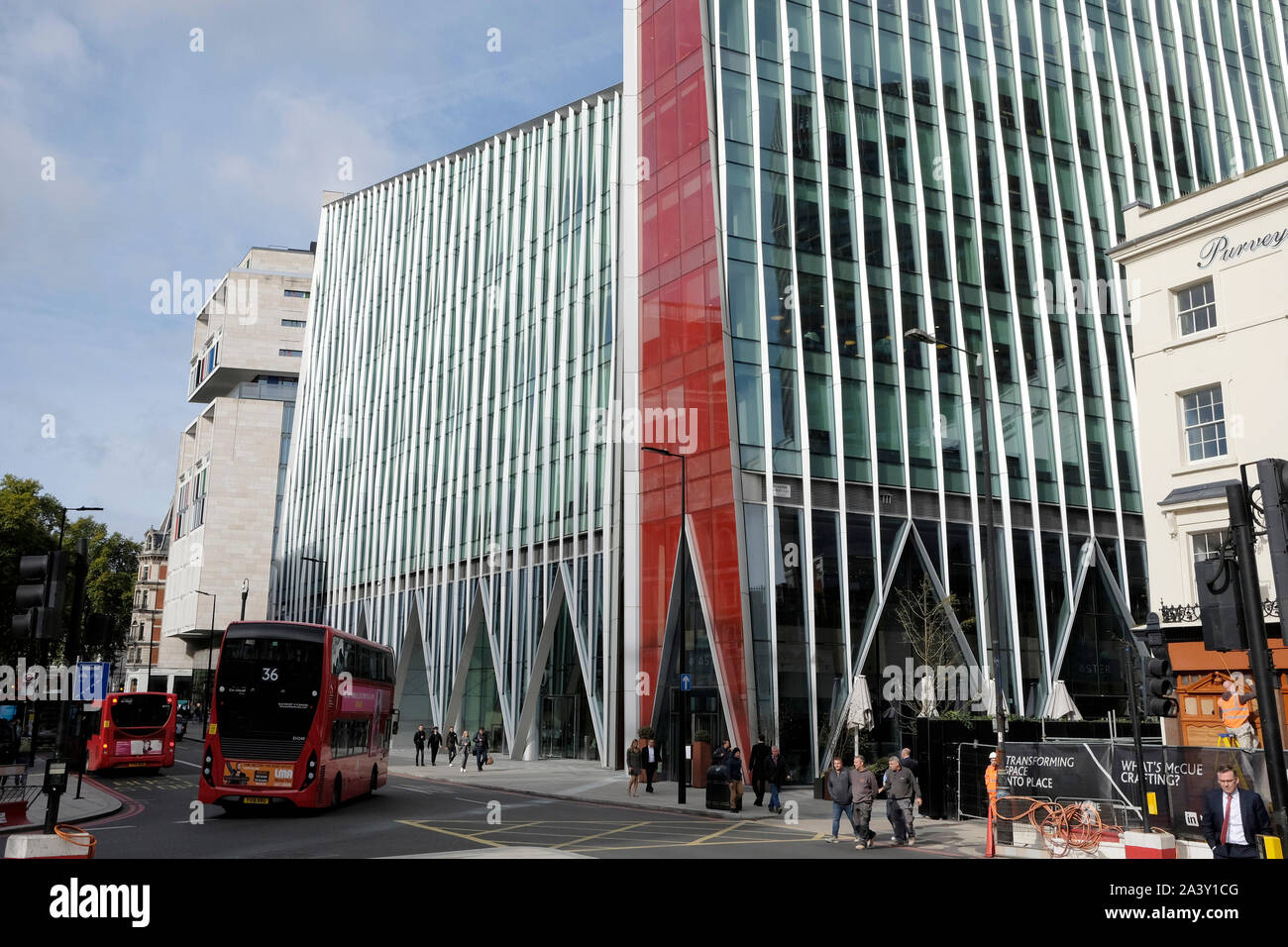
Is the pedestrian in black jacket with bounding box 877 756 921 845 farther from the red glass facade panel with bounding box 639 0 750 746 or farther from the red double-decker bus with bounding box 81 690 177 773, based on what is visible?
the red double-decker bus with bounding box 81 690 177 773

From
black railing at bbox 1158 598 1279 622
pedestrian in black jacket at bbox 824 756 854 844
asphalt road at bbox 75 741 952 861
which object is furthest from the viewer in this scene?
black railing at bbox 1158 598 1279 622

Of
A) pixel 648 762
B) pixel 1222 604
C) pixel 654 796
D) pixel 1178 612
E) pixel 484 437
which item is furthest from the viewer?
pixel 484 437

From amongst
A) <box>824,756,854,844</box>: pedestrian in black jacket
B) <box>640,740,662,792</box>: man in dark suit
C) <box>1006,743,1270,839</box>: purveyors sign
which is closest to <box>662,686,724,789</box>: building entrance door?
<box>640,740,662,792</box>: man in dark suit

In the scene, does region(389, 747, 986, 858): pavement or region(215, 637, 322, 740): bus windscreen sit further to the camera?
region(389, 747, 986, 858): pavement

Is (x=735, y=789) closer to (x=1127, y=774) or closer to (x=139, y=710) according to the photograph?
(x=1127, y=774)

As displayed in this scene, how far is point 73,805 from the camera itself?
883 inches

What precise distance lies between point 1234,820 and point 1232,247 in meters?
19.9

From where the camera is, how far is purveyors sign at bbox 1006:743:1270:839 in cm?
1658

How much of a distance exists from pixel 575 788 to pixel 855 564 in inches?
468

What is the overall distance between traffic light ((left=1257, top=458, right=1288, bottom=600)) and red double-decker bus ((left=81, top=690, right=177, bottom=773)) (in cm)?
3466

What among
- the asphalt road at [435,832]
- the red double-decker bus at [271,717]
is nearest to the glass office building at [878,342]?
the asphalt road at [435,832]

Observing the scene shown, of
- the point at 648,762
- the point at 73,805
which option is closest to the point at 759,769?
the point at 648,762
